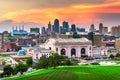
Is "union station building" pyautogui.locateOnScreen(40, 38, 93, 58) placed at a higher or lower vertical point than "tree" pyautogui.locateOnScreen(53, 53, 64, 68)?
higher

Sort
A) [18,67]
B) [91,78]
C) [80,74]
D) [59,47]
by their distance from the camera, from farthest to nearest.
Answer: [59,47]
[18,67]
[80,74]
[91,78]

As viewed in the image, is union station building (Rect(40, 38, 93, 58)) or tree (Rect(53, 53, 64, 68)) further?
union station building (Rect(40, 38, 93, 58))

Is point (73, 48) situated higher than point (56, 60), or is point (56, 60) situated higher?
point (73, 48)

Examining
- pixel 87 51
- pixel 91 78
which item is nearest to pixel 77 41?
pixel 87 51

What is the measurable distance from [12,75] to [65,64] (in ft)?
61.9

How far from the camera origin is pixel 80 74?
58.2 metres

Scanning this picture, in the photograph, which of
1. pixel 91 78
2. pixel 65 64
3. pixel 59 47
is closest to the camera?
pixel 91 78

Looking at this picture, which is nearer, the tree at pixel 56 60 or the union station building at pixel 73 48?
the tree at pixel 56 60

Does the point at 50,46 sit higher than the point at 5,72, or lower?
higher

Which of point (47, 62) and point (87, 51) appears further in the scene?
point (87, 51)

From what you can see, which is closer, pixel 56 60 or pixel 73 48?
pixel 56 60

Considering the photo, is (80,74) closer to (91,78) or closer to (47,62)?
(91,78)

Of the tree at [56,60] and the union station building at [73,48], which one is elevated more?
the union station building at [73,48]

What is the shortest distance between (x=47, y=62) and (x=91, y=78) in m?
19.9
